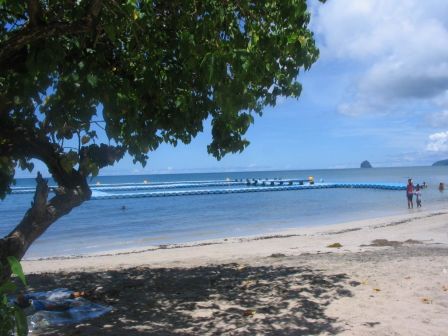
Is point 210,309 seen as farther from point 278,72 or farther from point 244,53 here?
point 244,53

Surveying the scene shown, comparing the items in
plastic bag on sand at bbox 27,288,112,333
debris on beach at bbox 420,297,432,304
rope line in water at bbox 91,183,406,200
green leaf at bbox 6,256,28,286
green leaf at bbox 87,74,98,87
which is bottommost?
debris on beach at bbox 420,297,432,304

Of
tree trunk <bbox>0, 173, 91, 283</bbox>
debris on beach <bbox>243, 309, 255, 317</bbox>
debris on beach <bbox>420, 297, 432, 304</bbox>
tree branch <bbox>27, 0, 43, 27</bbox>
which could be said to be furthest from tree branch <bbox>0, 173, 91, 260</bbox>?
debris on beach <bbox>420, 297, 432, 304</bbox>

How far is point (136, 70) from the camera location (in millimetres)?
4988

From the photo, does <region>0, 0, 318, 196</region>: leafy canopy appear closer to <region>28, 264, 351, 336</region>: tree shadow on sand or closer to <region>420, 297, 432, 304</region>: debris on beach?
<region>28, 264, 351, 336</region>: tree shadow on sand

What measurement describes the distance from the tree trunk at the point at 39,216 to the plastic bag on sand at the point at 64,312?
2.75ft

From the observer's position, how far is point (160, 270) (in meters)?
7.86

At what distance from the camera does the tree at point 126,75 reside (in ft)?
12.1

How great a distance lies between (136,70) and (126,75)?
0.16m

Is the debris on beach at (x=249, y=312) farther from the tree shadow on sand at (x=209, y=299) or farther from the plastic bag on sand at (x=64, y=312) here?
the plastic bag on sand at (x=64, y=312)

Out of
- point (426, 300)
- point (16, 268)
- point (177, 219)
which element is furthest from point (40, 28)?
point (177, 219)

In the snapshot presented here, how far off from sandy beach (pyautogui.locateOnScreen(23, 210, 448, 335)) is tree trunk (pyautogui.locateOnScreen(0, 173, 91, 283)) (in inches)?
36.3

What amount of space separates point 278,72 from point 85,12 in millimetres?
1881

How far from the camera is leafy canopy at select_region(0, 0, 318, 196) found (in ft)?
12.1

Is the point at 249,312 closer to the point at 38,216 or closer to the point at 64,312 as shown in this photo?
the point at 64,312
